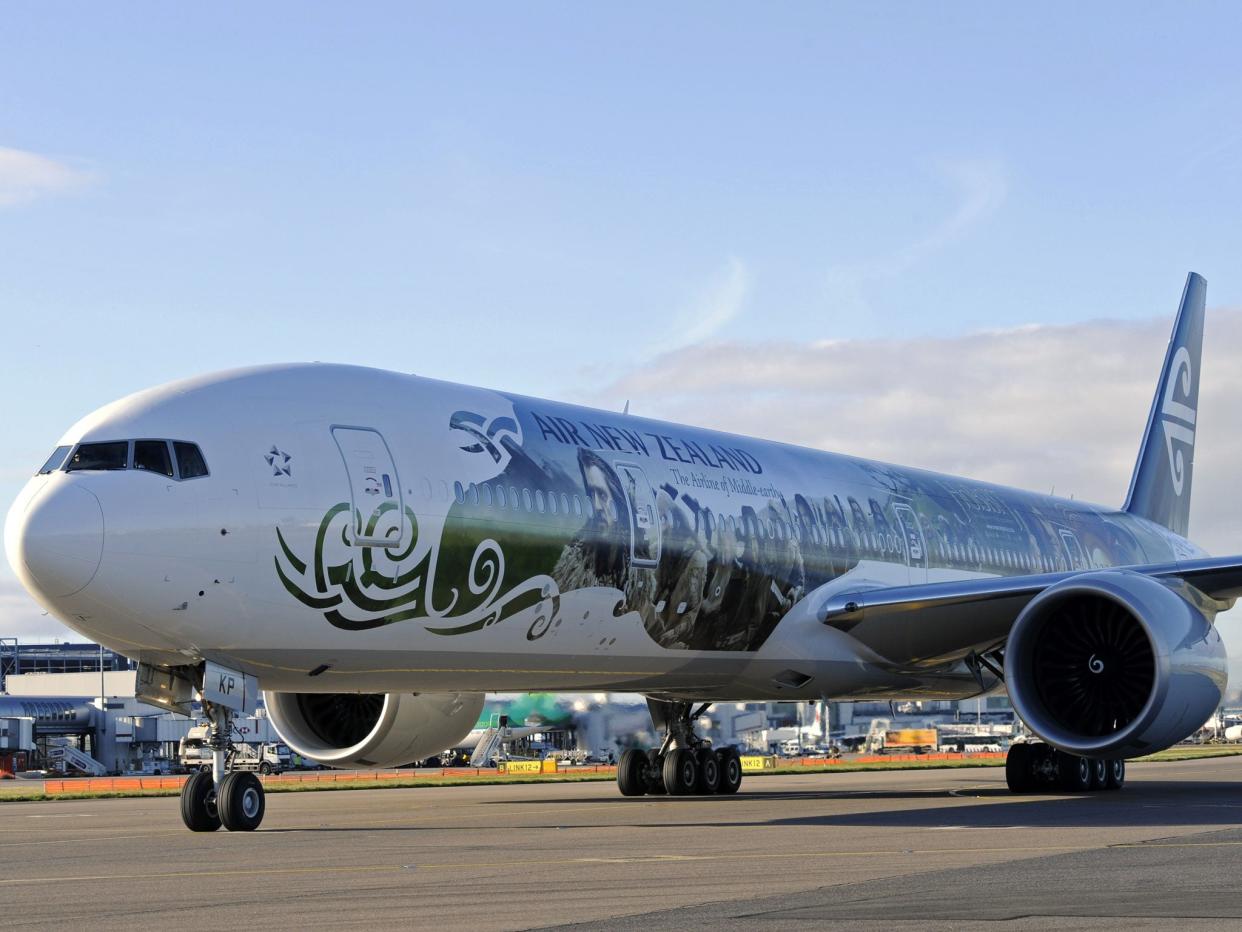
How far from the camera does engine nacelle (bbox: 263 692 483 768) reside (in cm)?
1683

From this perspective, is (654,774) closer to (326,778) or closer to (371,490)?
(371,490)

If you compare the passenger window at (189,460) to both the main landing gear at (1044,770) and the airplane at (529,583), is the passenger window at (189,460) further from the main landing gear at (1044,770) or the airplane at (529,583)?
the main landing gear at (1044,770)

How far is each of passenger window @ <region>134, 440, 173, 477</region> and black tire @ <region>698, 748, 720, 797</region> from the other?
32.1ft

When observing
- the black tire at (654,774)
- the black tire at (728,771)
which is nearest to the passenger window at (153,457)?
the black tire at (654,774)

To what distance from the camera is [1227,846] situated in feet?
34.7

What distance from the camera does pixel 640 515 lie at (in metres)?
16.3

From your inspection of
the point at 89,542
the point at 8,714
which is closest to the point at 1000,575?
the point at 89,542

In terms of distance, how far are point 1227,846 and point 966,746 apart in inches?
2348

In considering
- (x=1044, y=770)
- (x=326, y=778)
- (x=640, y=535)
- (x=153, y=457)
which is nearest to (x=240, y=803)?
(x=153, y=457)

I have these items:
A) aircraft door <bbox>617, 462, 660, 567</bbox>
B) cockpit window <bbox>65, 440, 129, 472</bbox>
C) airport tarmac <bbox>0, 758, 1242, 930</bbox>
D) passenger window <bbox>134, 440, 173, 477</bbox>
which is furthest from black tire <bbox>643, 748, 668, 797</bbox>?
cockpit window <bbox>65, 440, 129, 472</bbox>

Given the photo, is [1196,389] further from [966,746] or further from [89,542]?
[966,746]

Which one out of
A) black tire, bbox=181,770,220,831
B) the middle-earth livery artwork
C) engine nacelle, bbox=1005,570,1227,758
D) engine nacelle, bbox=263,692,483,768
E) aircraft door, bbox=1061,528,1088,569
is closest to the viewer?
black tire, bbox=181,770,220,831

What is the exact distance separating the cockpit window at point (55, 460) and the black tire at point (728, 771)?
1032cm

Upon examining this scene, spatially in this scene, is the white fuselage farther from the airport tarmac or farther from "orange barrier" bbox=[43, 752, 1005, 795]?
"orange barrier" bbox=[43, 752, 1005, 795]
